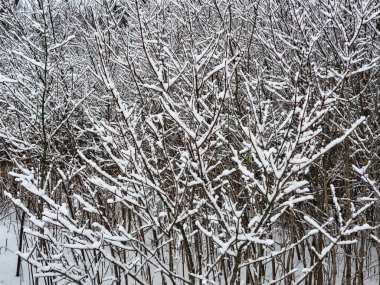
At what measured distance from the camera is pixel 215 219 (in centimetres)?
271

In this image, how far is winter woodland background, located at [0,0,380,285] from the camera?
2576 millimetres

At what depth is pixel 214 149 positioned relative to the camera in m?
3.25

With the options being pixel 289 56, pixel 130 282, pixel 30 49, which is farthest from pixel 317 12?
pixel 130 282

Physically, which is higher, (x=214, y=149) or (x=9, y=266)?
(x=214, y=149)

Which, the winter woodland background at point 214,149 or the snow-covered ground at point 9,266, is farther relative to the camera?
the snow-covered ground at point 9,266

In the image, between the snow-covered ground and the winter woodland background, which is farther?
the snow-covered ground

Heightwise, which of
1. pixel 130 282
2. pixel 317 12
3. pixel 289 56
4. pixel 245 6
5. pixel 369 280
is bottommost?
pixel 369 280

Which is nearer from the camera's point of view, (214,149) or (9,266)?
(214,149)

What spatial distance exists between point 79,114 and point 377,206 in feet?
14.1

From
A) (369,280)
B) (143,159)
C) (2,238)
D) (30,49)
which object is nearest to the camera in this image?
(143,159)

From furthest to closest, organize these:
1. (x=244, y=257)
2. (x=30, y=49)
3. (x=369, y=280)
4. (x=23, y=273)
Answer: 1. (x=23, y=273)
2. (x=369, y=280)
3. (x=30, y=49)
4. (x=244, y=257)

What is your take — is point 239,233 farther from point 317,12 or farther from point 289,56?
point 317,12

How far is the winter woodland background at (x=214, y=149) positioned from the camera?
2576 millimetres

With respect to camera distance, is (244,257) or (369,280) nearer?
(244,257)
